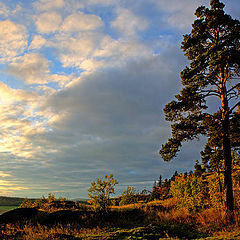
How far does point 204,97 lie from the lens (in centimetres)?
1577

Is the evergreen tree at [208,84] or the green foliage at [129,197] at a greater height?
the evergreen tree at [208,84]

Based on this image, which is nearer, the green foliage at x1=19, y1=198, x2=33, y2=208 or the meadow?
the meadow

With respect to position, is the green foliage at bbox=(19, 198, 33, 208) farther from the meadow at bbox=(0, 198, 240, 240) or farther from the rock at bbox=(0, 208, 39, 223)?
the rock at bbox=(0, 208, 39, 223)

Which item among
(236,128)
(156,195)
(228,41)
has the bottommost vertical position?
(156,195)

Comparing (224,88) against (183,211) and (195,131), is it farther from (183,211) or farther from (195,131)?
(183,211)

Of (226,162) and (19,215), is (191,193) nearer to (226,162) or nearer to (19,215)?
(226,162)

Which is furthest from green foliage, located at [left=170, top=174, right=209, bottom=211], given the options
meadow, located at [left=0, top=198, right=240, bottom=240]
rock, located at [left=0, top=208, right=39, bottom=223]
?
rock, located at [left=0, top=208, right=39, bottom=223]

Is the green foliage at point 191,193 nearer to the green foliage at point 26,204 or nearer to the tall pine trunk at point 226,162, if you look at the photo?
the tall pine trunk at point 226,162

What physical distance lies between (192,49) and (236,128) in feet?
21.9

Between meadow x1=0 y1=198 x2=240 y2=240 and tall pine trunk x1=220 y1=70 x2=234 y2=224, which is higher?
tall pine trunk x1=220 y1=70 x2=234 y2=224

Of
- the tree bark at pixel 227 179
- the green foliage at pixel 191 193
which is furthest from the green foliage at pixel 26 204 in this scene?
the tree bark at pixel 227 179

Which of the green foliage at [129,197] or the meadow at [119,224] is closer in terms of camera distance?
the meadow at [119,224]

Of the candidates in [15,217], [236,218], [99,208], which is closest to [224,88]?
[236,218]

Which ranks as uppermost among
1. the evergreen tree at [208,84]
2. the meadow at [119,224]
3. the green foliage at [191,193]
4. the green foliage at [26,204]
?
the evergreen tree at [208,84]
